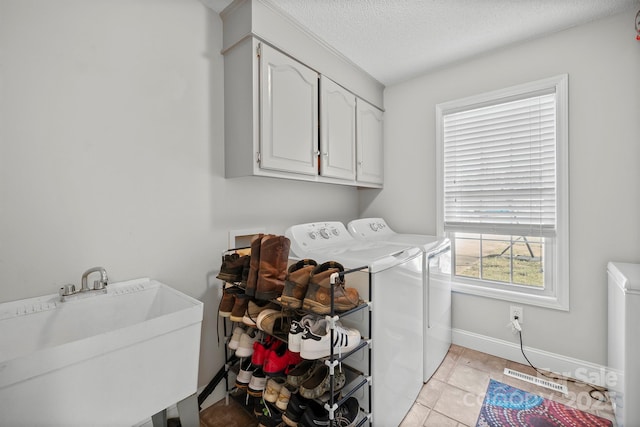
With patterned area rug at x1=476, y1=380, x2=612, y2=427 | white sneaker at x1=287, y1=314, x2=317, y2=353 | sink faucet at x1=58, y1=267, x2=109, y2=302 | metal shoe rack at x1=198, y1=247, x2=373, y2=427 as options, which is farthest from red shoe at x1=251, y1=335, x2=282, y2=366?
patterned area rug at x1=476, y1=380, x2=612, y2=427

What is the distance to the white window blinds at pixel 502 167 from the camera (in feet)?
6.49

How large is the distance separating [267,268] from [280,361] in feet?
1.57

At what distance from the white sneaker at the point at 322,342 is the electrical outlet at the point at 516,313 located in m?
1.59

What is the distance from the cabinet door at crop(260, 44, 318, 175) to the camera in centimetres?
157

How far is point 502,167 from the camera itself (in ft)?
→ 7.00

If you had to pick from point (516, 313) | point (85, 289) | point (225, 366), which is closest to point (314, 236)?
point (225, 366)

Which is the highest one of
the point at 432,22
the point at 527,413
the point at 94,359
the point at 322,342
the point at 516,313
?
the point at 432,22

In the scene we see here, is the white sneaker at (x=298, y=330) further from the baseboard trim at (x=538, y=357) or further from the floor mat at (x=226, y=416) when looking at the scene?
the baseboard trim at (x=538, y=357)

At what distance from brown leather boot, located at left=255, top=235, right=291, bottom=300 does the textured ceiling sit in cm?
137

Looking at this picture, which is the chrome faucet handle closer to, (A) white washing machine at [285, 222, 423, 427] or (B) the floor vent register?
(A) white washing machine at [285, 222, 423, 427]

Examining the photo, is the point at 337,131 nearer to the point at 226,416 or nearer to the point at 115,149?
the point at 115,149

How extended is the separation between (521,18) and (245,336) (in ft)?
8.31

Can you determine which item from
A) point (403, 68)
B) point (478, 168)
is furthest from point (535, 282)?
point (403, 68)

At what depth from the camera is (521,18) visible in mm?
1742
